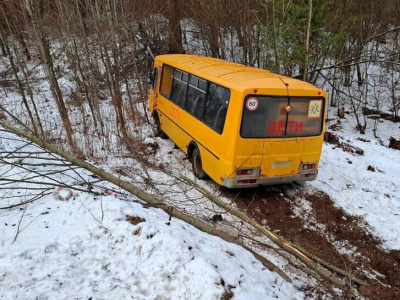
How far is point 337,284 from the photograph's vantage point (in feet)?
15.2

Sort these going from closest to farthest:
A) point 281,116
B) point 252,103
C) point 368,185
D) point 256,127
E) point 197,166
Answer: point 252,103 < point 256,127 < point 281,116 < point 368,185 < point 197,166

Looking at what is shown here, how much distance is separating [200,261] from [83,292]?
145cm

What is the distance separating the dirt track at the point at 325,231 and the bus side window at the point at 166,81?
382 centimetres

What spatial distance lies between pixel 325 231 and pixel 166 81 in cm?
620

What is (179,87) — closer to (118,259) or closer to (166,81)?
(166,81)

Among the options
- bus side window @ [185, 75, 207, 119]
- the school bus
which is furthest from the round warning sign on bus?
bus side window @ [185, 75, 207, 119]

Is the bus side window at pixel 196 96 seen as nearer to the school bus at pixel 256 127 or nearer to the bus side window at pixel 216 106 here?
the school bus at pixel 256 127

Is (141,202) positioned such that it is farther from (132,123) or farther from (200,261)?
(132,123)

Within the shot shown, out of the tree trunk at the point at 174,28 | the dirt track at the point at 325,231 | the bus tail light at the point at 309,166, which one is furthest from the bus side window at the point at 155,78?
the tree trunk at the point at 174,28

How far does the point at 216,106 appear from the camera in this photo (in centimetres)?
685

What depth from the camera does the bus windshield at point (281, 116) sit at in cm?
614

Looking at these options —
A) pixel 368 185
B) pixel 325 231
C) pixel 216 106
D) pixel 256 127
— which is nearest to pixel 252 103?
pixel 256 127

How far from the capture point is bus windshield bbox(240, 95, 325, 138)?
614 cm

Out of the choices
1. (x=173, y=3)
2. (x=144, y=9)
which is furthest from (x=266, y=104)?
(x=173, y=3)
